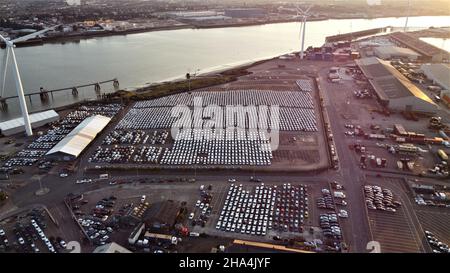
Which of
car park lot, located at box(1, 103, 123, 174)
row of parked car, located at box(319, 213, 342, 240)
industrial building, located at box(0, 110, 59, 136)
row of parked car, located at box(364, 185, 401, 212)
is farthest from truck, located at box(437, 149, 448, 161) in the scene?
industrial building, located at box(0, 110, 59, 136)

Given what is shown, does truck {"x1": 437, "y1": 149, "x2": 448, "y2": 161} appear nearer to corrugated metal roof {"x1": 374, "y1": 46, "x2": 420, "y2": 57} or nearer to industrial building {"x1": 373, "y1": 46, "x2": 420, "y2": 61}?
industrial building {"x1": 373, "y1": 46, "x2": 420, "y2": 61}

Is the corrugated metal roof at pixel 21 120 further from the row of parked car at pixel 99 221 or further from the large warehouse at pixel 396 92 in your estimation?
the large warehouse at pixel 396 92

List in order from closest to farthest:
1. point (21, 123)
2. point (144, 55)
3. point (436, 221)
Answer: point (436, 221) < point (21, 123) < point (144, 55)

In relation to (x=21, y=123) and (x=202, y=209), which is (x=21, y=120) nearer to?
(x=21, y=123)

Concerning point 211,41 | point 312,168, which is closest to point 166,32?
point 211,41

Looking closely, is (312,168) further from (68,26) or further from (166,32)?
(68,26)

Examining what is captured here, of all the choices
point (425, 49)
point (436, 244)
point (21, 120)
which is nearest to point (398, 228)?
point (436, 244)

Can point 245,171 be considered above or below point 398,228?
above
